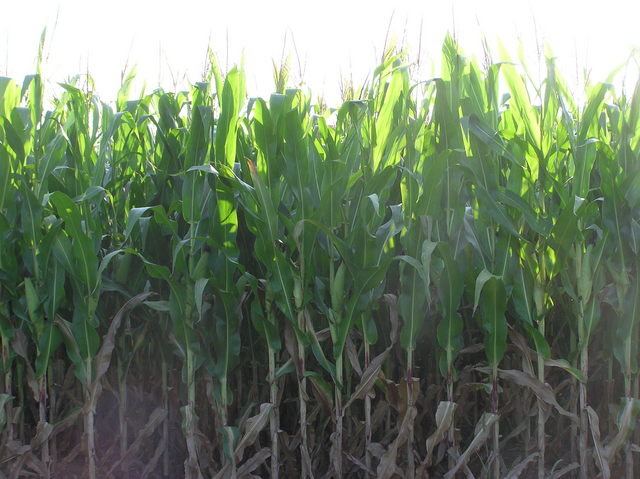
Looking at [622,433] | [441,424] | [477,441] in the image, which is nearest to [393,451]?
[441,424]

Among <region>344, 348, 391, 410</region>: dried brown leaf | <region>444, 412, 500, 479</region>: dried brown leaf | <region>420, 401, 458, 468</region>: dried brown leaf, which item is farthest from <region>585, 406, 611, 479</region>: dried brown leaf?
<region>344, 348, 391, 410</region>: dried brown leaf

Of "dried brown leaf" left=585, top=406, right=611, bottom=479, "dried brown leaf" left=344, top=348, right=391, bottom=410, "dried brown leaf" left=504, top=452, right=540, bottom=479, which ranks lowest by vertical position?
"dried brown leaf" left=504, top=452, right=540, bottom=479

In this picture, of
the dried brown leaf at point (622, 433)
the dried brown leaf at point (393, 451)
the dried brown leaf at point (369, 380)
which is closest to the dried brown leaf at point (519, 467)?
the dried brown leaf at point (622, 433)

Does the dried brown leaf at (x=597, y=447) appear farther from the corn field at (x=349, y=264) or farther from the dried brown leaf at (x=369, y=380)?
the dried brown leaf at (x=369, y=380)

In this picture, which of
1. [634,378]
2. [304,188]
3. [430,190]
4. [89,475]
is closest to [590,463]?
[634,378]

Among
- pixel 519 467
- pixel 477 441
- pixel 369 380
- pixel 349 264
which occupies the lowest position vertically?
pixel 519 467

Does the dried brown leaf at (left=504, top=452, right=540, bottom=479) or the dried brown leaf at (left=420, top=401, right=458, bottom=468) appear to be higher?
the dried brown leaf at (left=420, top=401, right=458, bottom=468)

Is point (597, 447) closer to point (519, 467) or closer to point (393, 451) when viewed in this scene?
point (519, 467)

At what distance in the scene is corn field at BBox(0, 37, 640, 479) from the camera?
265cm

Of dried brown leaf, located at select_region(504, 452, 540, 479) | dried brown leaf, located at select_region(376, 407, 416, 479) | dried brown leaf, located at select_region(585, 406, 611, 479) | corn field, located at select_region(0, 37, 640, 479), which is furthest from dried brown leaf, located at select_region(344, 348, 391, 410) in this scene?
dried brown leaf, located at select_region(585, 406, 611, 479)

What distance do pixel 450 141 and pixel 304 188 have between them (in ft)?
2.16

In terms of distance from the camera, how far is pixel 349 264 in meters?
2.64

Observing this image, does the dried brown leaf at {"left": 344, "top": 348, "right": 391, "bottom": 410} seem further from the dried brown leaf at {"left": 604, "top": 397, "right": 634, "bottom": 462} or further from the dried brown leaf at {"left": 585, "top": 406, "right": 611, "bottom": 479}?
the dried brown leaf at {"left": 604, "top": 397, "right": 634, "bottom": 462}

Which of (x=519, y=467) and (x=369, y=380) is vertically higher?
(x=369, y=380)
